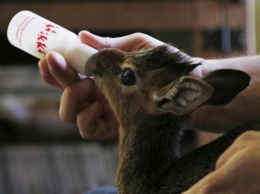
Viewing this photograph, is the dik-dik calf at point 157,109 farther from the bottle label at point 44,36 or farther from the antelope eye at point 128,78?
the bottle label at point 44,36

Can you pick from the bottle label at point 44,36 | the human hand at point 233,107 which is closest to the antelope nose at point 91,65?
the bottle label at point 44,36

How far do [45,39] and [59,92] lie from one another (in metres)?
1.04

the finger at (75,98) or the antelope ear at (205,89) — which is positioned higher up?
the antelope ear at (205,89)

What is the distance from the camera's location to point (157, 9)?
2.00 meters

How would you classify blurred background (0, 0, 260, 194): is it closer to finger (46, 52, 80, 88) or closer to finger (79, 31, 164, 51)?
finger (79, 31, 164, 51)

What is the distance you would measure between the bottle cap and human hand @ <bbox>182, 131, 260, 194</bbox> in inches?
14.8

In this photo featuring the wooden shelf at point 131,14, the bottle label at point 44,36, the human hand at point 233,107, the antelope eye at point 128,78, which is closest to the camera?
the antelope eye at point 128,78

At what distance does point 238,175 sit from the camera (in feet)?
2.66

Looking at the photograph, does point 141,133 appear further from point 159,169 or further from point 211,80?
point 211,80

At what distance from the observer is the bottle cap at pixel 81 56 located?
1.11m

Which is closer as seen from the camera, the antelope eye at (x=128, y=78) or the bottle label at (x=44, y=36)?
the antelope eye at (x=128, y=78)

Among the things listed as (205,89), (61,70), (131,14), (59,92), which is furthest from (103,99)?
(59,92)

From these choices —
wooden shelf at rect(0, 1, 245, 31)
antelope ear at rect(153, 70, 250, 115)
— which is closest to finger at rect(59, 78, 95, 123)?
antelope ear at rect(153, 70, 250, 115)

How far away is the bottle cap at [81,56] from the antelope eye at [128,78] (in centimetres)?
9
